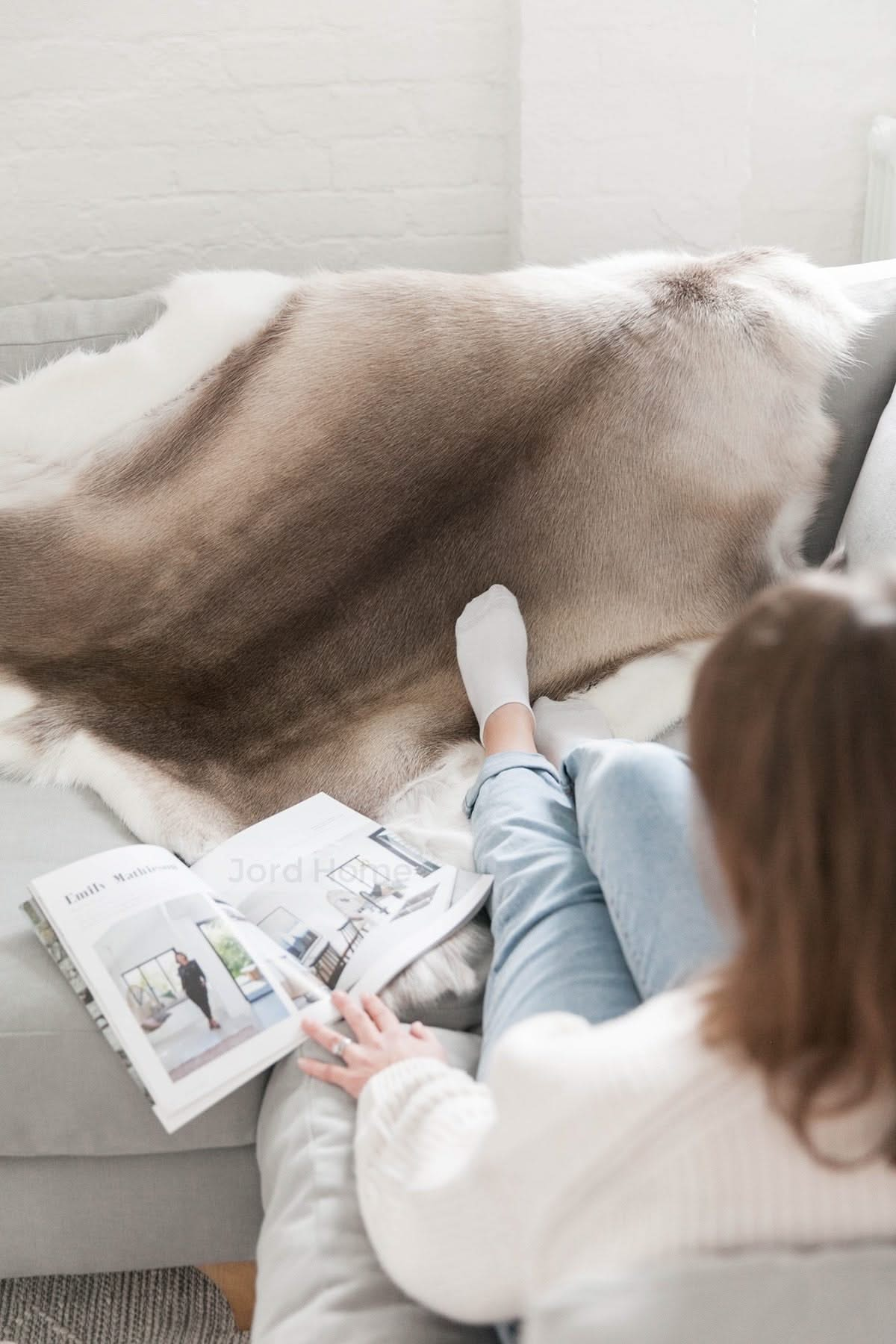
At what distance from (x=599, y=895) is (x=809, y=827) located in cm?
56

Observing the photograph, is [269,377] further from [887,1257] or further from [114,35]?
[887,1257]

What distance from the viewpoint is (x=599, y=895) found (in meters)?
1.07

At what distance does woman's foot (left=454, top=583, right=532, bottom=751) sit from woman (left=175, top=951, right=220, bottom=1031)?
47cm

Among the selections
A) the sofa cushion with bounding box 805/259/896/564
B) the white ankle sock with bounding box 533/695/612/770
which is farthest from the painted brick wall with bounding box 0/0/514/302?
the white ankle sock with bounding box 533/695/612/770

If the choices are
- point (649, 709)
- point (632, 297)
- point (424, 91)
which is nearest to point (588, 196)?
point (424, 91)

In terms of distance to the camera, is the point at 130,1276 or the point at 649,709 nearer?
the point at 130,1276

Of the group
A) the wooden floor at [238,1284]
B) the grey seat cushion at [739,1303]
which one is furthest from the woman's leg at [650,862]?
the wooden floor at [238,1284]

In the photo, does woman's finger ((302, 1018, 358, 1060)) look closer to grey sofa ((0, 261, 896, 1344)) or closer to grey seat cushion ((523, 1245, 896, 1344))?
grey sofa ((0, 261, 896, 1344))

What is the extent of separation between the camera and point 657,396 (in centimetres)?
147

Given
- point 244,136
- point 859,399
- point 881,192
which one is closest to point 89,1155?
point 859,399

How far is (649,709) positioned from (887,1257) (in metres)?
0.93

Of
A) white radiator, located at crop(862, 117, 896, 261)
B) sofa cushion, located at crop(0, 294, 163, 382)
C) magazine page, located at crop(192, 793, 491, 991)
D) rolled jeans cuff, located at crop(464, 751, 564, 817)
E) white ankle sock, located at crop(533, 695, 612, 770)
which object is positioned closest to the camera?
magazine page, located at crop(192, 793, 491, 991)

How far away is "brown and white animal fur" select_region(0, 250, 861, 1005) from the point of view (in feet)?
4.79

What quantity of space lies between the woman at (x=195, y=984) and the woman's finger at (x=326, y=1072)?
92 millimetres
